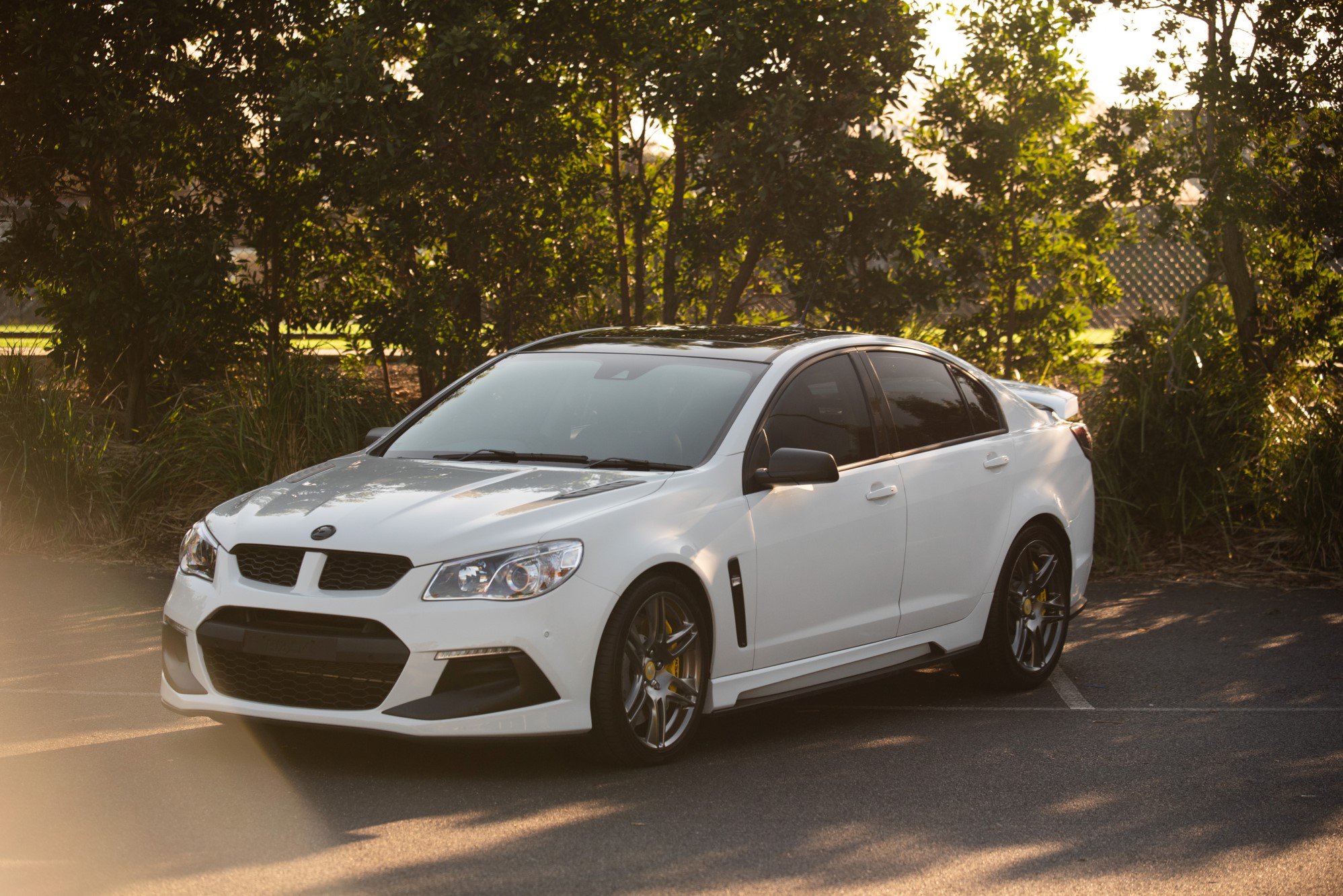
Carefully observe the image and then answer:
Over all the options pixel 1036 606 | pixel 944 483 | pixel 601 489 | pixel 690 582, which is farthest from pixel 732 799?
pixel 1036 606

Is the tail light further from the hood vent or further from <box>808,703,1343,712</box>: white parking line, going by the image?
the hood vent

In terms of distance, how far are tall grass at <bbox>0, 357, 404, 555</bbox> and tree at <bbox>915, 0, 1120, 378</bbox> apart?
4863 millimetres

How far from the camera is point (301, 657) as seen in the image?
570 centimetres

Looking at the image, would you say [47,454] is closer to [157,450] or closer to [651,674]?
[157,450]

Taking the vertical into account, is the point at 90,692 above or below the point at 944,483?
below

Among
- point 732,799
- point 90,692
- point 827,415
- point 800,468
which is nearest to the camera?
point 732,799

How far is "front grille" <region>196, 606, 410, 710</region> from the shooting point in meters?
5.63

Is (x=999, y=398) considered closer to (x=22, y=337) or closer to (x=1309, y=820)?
(x=1309, y=820)

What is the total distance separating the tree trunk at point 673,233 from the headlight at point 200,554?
703cm

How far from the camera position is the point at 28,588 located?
32.7ft

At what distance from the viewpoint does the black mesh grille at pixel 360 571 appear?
568 cm

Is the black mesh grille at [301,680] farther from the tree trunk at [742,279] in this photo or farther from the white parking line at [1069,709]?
the tree trunk at [742,279]

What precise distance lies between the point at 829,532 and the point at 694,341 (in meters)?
1.27

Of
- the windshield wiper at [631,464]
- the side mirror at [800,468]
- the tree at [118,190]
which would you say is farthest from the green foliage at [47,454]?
the side mirror at [800,468]
